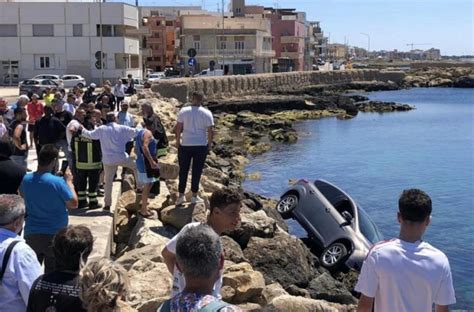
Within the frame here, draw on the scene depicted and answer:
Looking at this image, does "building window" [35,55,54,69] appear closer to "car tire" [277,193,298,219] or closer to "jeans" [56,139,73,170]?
"car tire" [277,193,298,219]

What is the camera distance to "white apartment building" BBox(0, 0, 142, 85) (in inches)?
2296

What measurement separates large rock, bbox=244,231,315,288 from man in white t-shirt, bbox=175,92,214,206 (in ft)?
4.60

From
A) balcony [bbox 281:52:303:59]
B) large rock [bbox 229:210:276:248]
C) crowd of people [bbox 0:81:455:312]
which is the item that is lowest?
large rock [bbox 229:210:276:248]

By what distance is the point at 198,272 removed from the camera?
335cm

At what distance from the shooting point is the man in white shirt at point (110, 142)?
400 inches

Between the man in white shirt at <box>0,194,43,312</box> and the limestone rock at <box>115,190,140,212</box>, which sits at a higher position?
the man in white shirt at <box>0,194,43,312</box>

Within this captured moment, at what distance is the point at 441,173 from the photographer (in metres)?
29.5

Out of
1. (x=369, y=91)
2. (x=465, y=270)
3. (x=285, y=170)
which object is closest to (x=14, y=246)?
(x=465, y=270)

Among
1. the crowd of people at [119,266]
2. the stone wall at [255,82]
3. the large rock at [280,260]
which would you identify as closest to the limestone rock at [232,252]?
the large rock at [280,260]

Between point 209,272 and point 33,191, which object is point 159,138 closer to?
point 33,191

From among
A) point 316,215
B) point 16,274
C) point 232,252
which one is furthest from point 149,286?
point 316,215

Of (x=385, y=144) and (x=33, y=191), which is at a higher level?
(x=33, y=191)

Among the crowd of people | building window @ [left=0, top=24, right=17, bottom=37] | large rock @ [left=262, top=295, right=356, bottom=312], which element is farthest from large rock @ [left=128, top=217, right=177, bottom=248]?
building window @ [left=0, top=24, right=17, bottom=37]

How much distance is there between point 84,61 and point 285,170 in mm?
34789
